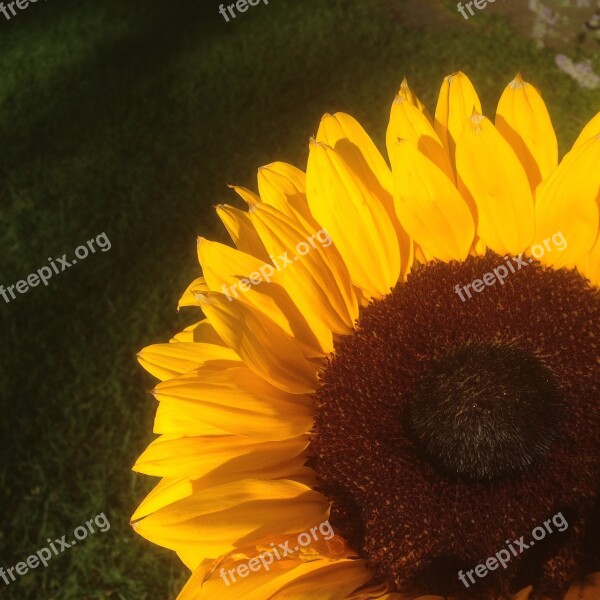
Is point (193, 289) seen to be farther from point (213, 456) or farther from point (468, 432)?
point (468, 432)

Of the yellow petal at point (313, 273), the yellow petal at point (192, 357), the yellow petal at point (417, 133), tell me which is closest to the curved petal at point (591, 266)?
the yellow petal at point (417, 133)

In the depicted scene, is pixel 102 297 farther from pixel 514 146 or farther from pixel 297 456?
pixel 514 146

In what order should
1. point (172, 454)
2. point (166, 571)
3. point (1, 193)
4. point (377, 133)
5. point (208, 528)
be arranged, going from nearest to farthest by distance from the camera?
point (208, 528)
point (172, 454)
point (166, 571)
point (377, 133)
point (1, 193)

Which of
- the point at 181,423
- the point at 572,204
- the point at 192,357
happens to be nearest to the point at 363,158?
the point at 572,204

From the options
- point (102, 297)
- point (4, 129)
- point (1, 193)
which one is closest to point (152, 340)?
point (102, 297)

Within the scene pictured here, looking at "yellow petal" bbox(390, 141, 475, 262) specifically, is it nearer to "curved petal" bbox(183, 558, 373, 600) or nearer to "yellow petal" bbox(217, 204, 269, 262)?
"yellow petal" bbox(217, 204, 269, 262)

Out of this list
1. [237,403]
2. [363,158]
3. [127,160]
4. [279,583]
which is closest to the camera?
[279,583]

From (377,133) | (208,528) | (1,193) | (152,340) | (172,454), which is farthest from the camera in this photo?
(1,193)
